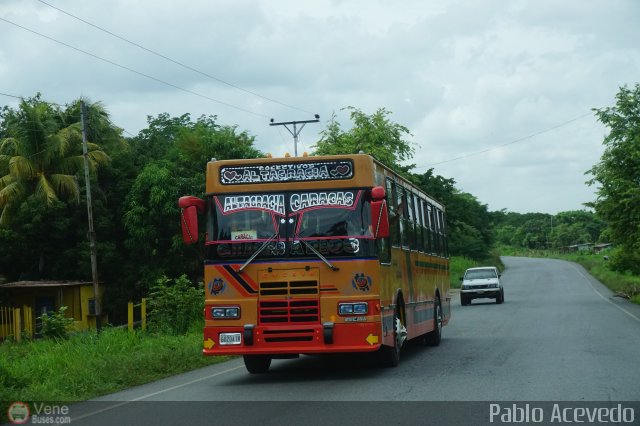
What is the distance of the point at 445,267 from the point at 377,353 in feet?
29.3

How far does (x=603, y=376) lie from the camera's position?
12328mm

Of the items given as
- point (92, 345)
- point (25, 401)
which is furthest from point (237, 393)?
point (92, 345)

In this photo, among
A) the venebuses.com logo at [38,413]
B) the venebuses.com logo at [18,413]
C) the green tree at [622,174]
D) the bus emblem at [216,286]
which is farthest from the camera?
the green tree at [622,174]

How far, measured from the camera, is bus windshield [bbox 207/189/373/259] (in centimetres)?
1305

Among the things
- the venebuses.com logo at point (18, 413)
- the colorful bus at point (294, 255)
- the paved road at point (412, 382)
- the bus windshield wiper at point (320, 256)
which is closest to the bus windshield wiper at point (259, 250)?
the colorful bus at point (294, 255)

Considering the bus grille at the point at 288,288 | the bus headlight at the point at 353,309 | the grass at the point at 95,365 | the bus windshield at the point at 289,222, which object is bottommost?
the grass at the point at 95,365

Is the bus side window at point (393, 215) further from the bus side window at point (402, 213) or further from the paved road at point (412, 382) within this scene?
the paved road at point (412, 382)

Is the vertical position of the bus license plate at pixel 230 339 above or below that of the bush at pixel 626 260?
below

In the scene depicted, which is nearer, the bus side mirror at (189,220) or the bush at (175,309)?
the bus side mirror at (189,220)

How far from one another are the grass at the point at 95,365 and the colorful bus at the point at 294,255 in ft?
6.20

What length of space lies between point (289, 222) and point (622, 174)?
2671 centimetres

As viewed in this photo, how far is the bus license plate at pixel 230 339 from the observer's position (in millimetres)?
12992

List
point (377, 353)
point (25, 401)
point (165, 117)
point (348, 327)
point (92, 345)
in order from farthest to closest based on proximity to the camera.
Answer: point (165, 117)
point (92, 345)
point (377, 353)
point (348, 327)
point (25, 401)

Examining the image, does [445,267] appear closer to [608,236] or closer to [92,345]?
[92,345]
